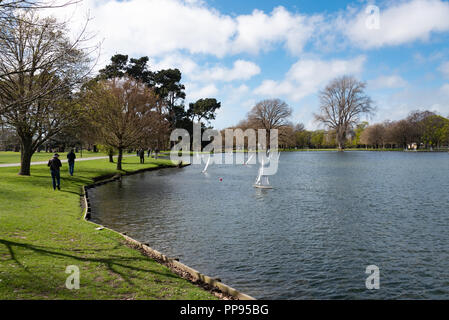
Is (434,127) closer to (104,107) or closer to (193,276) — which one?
(104,107)

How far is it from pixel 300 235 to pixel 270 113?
4373 inches

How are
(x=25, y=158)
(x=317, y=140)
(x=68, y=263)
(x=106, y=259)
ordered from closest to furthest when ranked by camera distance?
1. (x=68, y=263)
2. (x=106, y=259)
3. (x=25, y=158)
4. (x=317, y=140)

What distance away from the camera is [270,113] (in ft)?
404

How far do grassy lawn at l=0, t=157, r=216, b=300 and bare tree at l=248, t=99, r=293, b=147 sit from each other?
10942cm

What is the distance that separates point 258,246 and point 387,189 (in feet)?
64.7

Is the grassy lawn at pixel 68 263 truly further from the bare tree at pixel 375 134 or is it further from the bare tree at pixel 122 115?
the bare tree at pixel 375 134

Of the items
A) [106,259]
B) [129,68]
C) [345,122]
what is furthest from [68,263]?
[345,122]

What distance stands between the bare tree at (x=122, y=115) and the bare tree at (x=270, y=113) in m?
81.4

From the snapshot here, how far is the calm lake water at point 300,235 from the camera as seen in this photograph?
10016 millimetres

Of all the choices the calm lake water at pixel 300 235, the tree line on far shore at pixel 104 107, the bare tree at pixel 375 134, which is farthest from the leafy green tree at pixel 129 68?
the bare tree at pixel 375 134

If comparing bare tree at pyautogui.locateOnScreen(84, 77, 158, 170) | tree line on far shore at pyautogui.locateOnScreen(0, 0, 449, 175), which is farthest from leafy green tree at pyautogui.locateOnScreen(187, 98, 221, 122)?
bare tree at pyautogui.locateOnScreen(84, 77, 158, 170)

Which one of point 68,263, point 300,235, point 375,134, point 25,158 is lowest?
point 300,235
